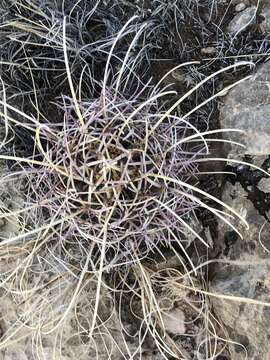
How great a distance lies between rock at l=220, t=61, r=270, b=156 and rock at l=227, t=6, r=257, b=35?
94 millimetres

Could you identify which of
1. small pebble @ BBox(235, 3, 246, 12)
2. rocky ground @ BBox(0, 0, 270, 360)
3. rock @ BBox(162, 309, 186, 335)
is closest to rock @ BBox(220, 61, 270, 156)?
rocky ground @ BBox(0, 0, 270, 360)

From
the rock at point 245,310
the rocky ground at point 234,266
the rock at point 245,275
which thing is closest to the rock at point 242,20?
the rocky ground at point 234,266

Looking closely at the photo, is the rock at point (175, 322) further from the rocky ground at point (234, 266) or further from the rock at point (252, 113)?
the rock at point (252, 113)

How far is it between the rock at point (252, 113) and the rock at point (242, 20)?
0.09m

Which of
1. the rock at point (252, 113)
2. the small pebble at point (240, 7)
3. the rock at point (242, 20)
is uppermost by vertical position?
the small pebble at point (240, 7)

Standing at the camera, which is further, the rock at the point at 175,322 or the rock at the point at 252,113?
the rock at the point at 175,322

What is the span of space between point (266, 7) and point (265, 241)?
1.53 feet

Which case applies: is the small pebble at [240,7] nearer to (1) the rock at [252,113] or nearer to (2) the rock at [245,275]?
(1) the rock at [252,113]

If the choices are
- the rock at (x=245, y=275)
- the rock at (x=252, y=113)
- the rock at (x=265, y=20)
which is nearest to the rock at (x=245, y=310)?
the rock at (x=245, y=275)

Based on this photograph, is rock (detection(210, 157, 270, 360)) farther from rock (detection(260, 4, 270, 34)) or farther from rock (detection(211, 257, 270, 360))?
rock (detection(260, 4, 270, 34))

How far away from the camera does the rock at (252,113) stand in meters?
1.11

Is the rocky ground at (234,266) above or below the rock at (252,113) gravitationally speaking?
below

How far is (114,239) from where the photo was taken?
1.09m

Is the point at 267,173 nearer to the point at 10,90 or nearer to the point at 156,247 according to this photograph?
the point at 156,247
